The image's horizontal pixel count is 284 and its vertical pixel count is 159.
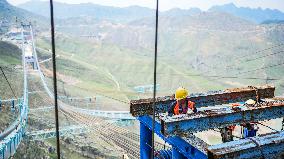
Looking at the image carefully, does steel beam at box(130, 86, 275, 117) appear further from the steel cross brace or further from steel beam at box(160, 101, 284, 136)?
steel beam at box(160, 101, 284, 136)

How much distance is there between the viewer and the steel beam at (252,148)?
150 inches

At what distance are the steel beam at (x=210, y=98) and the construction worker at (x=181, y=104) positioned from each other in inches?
14.3

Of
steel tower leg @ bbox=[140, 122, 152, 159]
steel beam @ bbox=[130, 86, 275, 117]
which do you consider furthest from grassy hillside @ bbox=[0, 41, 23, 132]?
steel beam @ bbox=[130, 86, 275, 117]

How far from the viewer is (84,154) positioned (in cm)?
5353

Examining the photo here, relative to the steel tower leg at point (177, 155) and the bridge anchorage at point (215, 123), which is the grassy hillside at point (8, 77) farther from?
the steel tower leg at point (177, 155)

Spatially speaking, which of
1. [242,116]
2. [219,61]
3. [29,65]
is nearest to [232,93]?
[242,116]

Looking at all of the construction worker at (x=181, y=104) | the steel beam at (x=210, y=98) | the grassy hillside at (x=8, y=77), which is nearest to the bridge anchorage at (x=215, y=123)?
the steel beam at (x=210, y=98)

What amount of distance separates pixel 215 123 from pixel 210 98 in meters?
2.35

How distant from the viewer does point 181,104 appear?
673cm

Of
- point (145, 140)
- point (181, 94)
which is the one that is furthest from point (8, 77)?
point (181, 94)

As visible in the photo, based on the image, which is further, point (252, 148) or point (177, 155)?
point (177, 155)

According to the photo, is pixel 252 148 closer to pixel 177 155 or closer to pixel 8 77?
pixel 177 155

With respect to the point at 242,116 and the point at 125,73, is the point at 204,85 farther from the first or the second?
the point at 242,116

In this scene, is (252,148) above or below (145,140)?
above
